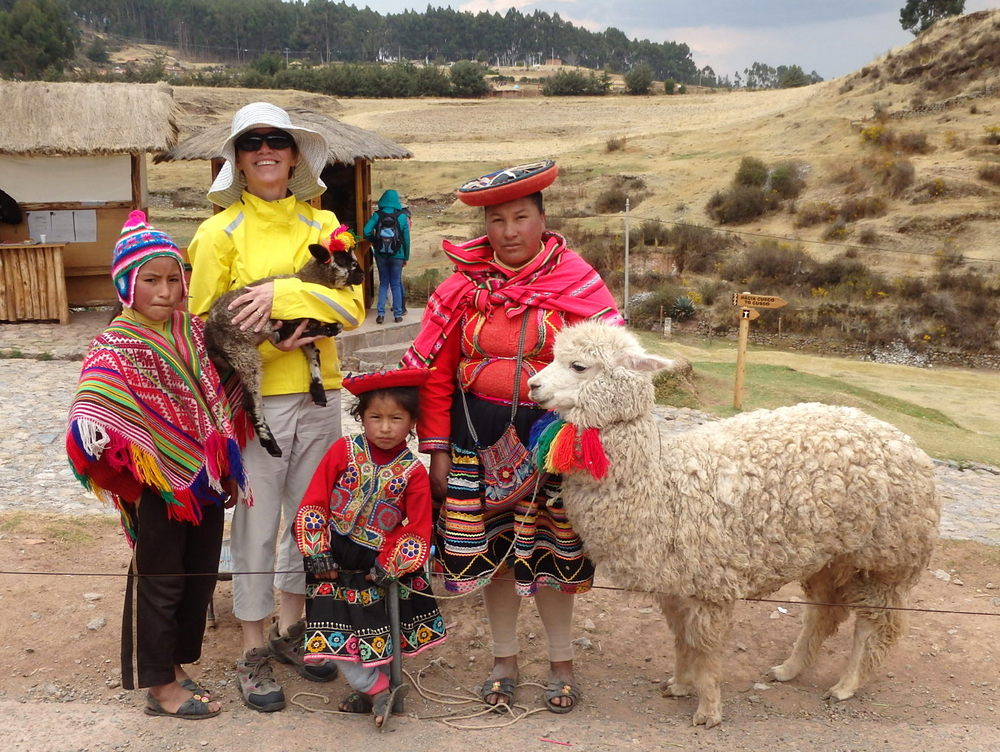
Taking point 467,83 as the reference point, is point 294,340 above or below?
below

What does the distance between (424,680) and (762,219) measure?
24248mm

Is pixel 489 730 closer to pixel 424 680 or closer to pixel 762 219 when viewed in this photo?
pixel 424 680

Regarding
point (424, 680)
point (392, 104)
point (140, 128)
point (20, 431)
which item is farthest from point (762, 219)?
point (392, 104)

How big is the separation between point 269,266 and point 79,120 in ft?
35.1

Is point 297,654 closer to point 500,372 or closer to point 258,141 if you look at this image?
point 500,372

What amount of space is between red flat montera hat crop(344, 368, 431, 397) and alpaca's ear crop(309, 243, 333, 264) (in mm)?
512

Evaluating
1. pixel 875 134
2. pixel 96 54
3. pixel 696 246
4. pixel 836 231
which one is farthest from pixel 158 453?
pixel 96 54

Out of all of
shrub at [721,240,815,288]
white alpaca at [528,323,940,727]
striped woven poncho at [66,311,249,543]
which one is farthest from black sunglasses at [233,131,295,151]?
shrub at [721,240,815,288]

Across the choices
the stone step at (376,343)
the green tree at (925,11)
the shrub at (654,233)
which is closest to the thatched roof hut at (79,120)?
the stone step at (376,343)

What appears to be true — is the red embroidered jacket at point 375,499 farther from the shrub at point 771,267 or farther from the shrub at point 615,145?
the shrub at point 615,145

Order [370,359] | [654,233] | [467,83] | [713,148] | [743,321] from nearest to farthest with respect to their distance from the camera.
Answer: [743,321]
[370,359]
[654,233]
[713,148]
[467,83]

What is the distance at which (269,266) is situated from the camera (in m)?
3.40

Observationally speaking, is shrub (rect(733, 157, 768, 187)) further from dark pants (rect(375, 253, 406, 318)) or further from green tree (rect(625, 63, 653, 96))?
green tree (rect(625, 63, 653, 96))

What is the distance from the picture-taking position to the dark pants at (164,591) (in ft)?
10.3
